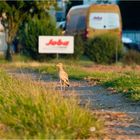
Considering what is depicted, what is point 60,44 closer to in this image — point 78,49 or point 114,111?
point 78,49

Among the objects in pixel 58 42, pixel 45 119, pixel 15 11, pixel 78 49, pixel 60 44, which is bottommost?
pixel 78 49

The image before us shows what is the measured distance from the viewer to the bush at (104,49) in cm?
3453

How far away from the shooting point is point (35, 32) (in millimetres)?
36438

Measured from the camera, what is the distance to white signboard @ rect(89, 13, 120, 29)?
39.9 meters

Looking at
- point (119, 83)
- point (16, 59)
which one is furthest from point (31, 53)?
point (119, 83)

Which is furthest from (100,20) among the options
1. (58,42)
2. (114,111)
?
(114,111)

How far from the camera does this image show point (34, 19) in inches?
1451

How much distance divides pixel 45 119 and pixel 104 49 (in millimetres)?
24485

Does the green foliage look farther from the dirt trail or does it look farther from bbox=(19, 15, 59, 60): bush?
bbox=(19, 15, 59, 60): bush

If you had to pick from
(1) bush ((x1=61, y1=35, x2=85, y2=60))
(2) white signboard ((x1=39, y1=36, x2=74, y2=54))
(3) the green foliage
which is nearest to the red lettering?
(2) white signboard ((x1=39, y1=36, x2=74, y2=54))

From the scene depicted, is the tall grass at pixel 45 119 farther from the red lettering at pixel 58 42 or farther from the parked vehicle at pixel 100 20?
the parked vehicle at pixel 100 20

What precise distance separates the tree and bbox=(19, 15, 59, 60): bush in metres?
0.86

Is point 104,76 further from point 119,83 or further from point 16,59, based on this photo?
point 16,59

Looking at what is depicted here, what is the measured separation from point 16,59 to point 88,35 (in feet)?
14.2
